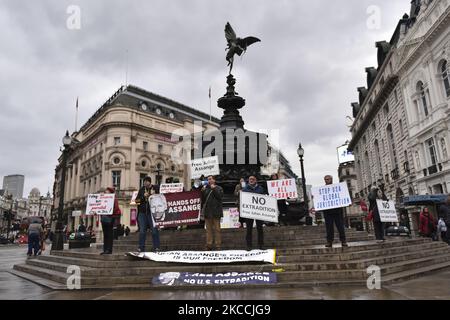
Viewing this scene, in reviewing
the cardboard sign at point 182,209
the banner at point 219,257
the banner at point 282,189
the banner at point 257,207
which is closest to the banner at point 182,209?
the cardboard sign at point 182,209

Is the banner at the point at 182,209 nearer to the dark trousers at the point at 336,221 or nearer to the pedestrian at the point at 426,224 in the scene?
the dark trousers at the point at 336,221

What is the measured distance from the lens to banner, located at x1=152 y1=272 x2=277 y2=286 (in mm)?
6309

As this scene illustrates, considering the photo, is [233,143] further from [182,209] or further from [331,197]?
[331,197]

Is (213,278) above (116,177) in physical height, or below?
below

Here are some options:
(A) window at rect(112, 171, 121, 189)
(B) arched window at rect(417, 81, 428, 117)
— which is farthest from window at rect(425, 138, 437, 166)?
(A) window at rect(112, 171, 121, 189)

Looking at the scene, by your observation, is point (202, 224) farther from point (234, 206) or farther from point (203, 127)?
point (203, 127)

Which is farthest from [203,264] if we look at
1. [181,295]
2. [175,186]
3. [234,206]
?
[175,186]

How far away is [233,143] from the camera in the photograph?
1527cm

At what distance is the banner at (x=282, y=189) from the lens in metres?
13.9

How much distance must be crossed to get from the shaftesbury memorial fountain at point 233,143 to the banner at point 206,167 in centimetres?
82

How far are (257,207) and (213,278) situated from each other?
9.18 ft

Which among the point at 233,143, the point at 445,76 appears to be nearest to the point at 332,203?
the point at 233,143

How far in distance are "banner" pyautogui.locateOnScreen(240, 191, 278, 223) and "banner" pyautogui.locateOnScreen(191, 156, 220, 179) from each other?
5.01m

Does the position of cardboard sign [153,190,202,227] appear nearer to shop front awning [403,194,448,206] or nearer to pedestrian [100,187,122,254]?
pedestrian [100,187,122,254]
